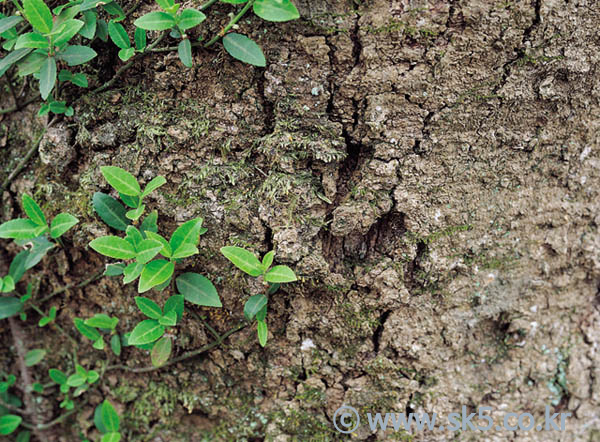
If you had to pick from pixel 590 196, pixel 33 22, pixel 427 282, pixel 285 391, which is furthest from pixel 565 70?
pixel 33 22

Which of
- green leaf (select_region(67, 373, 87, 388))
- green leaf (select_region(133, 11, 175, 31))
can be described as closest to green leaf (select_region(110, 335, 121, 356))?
green leaf (select_region(67, 373, 87, 388))

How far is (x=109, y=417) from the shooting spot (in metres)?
1.57

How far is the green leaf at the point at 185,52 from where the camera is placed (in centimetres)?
124

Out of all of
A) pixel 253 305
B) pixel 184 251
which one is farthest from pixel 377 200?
pixel 184 251

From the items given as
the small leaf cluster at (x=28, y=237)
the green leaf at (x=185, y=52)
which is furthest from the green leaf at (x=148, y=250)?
the green leaf at (x=185, y=52)

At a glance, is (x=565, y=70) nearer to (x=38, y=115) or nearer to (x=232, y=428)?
(x=232, y=428)

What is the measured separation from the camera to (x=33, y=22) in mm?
1248

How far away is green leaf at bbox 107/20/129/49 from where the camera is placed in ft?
4.24

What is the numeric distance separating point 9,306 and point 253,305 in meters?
1.01

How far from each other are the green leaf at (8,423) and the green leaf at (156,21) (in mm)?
1600

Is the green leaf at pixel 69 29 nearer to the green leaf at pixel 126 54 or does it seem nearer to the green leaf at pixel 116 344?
the green leaf at pixel 126 54

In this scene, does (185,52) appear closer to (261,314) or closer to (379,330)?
(261,314)

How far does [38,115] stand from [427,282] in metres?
1.49

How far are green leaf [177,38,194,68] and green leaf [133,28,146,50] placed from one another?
150mm
